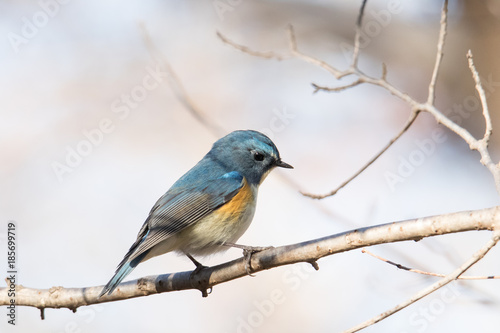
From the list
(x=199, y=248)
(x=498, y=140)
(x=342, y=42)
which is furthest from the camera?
(x=342, y=42)

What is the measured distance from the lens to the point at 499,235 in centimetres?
230

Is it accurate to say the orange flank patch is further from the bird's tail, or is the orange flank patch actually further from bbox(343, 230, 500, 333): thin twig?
bbox(343, 230, 500, 333): thin twig

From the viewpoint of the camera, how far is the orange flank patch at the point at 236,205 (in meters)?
4.20

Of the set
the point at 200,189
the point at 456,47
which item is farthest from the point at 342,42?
the point at 200,189

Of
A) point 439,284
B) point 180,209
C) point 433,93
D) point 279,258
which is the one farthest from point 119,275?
point 433,93

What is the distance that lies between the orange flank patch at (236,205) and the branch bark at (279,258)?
0.60 m

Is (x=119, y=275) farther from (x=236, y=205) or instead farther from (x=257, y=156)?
(x=257, y=156)

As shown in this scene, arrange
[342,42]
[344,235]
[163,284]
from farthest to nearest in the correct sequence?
[342,42] < [163,284] < [344,235]

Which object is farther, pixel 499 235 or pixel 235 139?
pixel 235 139

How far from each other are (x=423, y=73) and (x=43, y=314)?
508 cm

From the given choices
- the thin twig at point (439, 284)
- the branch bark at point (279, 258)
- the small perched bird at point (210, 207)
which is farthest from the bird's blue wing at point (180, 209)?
the thin twig at point (439, 284)

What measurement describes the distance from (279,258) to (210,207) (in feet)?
4.09

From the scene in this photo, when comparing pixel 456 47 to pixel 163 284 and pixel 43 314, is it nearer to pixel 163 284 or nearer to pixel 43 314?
pixel 163 284

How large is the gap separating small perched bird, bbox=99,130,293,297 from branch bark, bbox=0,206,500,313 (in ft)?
0.76
